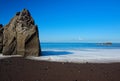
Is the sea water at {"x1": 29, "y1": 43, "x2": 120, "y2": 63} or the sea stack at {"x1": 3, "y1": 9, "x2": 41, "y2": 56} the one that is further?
the sea stack at {"x1": 3, "y1": 9, "x2": 41, "y2": 56}

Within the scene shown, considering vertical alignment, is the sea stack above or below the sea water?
above

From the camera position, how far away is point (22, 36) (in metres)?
17.3

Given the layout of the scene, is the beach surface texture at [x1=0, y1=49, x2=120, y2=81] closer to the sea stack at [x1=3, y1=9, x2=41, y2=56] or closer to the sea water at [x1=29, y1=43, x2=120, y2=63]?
the sea water at [x1=29, y1=43, x2=120, y2=63]

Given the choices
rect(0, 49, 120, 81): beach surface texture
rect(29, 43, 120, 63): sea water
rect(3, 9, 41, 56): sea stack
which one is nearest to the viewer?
rect(0, 49, 120, 81): beach surface texture

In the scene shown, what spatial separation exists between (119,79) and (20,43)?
13.4 meters

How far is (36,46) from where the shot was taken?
661 inches

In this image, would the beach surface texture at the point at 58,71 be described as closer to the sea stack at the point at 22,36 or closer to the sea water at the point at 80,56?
the sea water at the point at 80,56

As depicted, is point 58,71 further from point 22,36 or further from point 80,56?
point 22,36

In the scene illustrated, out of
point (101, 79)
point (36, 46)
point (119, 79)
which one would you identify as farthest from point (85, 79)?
point (36, 46)

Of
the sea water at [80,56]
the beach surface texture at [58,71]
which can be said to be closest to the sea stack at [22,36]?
the sea water at [80,56]

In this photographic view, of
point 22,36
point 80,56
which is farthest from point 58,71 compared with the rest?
point 22,36

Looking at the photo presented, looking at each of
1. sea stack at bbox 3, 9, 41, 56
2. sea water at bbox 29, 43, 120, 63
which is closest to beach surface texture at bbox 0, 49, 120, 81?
sea water at bbox 29, 43, 120, 63

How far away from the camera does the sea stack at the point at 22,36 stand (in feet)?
55.2

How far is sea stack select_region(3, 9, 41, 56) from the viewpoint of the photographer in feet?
55.2
